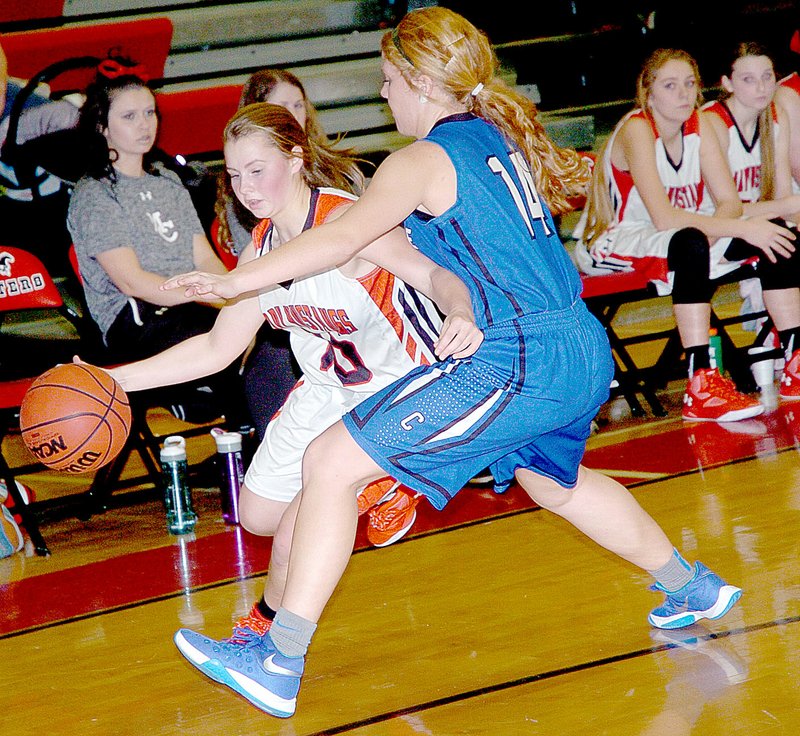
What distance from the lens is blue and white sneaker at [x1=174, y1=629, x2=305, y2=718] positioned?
249cm

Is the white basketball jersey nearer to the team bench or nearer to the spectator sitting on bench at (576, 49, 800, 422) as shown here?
the spectator sitting on bench at (576, 49, 800, 422)

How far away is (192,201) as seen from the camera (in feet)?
16.2

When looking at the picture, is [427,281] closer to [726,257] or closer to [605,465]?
[605,465]

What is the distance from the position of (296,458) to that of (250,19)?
18.7 feet

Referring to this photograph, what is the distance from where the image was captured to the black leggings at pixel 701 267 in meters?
5.11

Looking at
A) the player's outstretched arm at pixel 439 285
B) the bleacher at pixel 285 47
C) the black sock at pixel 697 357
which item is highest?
the bleacher at pixel 285 47

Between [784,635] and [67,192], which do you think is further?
[67,192]

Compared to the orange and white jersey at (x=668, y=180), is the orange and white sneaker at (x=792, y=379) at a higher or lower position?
lower

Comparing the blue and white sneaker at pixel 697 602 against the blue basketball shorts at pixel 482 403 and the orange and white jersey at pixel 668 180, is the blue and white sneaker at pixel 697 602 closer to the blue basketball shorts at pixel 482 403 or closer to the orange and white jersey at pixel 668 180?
the blue basketball shorts at pixel 482 403

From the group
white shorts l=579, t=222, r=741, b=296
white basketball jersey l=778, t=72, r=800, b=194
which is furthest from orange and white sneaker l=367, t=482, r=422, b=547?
white basketball jersey l=778, t=72, r=800, b=194

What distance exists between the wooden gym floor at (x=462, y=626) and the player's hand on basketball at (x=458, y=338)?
73cm

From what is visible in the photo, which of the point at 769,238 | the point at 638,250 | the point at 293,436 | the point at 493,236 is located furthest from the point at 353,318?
the point at 769,238

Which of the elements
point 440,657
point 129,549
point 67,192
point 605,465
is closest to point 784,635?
point 440,657

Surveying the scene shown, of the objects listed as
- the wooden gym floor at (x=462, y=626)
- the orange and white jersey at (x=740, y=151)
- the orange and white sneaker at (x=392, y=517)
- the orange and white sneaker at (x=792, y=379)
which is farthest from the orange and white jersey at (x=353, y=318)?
the orange and white jersey at (x=740, y=151)
